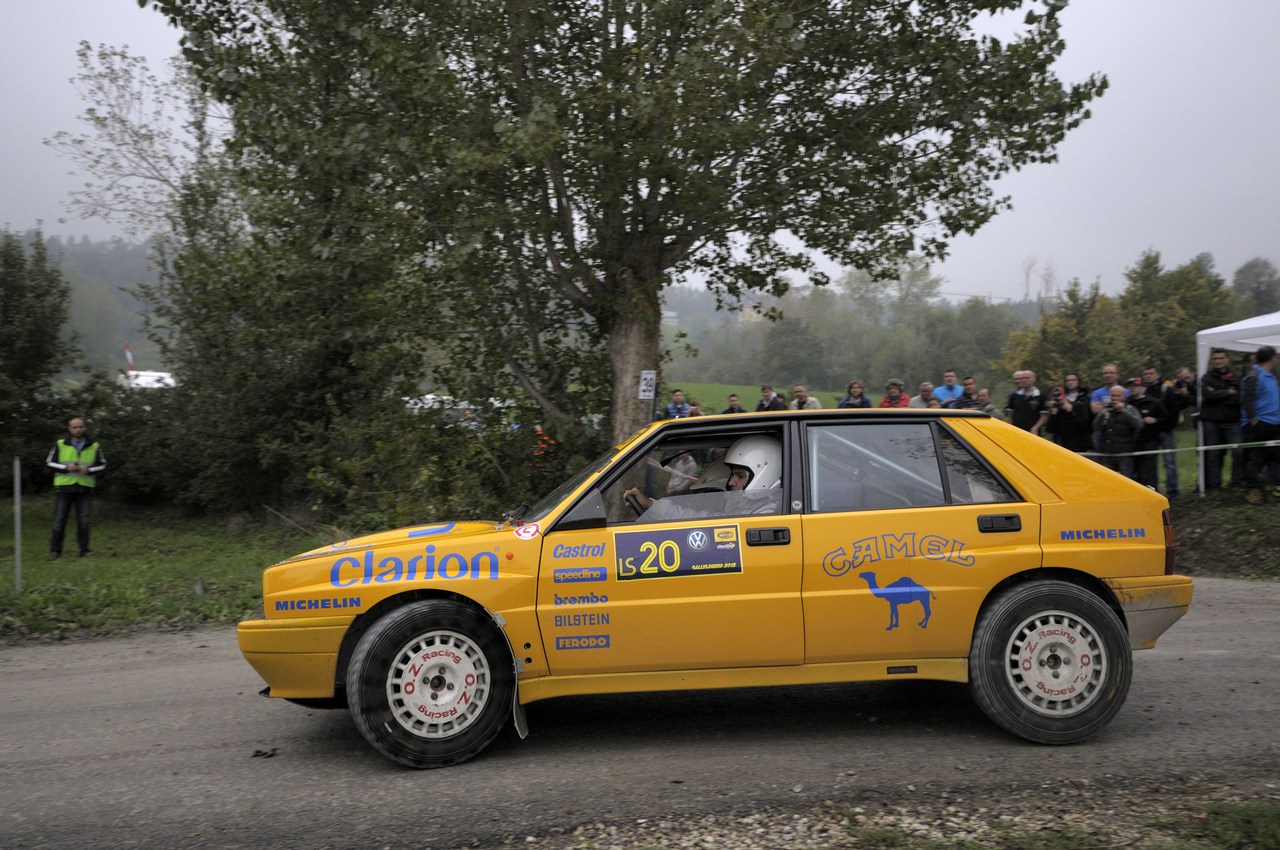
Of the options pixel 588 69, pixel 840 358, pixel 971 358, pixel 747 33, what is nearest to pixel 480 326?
pixel 588 69

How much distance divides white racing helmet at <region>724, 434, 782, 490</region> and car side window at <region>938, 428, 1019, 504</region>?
880 mm

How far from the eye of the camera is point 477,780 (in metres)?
4.70

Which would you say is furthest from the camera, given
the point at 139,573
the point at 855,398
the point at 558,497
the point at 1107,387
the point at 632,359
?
the point at 632,359

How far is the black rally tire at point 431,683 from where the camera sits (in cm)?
482

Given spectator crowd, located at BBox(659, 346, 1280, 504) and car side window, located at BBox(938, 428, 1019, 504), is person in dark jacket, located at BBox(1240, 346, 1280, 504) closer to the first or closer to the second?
spectator crowd, located at BBox(659, 346, 1280, 504)

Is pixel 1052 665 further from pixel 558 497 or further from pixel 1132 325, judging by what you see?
pixel 1132 325

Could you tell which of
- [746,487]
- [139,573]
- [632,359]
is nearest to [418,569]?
[746,487]

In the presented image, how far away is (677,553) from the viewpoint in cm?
496

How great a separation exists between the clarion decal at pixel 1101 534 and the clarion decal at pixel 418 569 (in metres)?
2.91

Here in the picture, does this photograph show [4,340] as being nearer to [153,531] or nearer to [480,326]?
[153,531]

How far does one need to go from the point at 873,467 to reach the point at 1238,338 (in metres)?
9.91

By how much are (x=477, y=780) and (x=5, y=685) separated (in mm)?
4408

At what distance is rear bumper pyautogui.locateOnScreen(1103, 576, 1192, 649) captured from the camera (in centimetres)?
509

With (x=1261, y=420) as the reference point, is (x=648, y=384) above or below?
above
